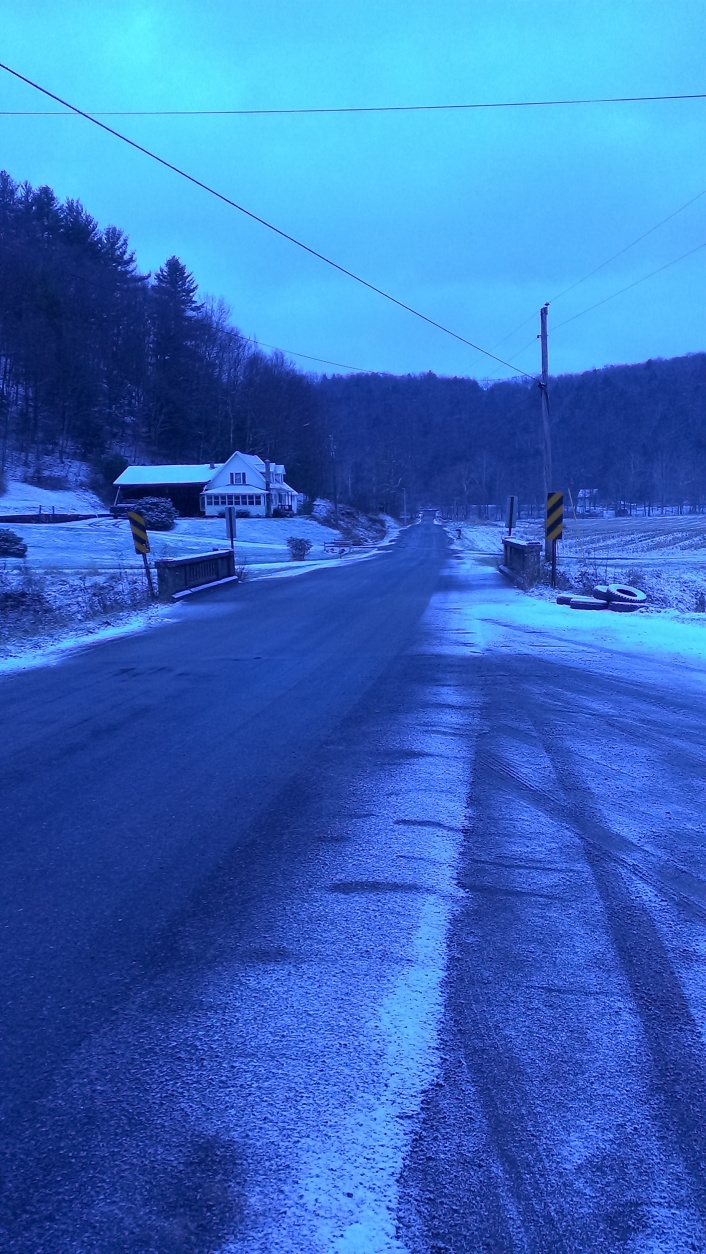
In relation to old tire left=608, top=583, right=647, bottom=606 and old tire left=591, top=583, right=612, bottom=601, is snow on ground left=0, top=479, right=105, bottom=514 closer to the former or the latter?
old tire left=591, top=583, right=612, bottom=601

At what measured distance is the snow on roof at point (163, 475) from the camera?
241ft

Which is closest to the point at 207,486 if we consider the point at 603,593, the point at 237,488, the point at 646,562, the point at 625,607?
the point at 237,488

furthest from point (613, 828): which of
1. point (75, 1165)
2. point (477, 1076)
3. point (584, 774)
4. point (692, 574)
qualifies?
point (692, 574)

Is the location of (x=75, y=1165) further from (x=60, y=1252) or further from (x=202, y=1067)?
(x=202, y=1067)

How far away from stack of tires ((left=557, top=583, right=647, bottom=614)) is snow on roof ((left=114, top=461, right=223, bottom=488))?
59358 millimetres

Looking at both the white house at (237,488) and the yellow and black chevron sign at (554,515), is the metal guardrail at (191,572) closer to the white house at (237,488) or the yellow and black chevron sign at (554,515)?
the yellow and black chevron sign at (554,515)

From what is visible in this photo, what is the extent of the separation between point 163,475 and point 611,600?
61085mm

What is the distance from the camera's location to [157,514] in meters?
58.4

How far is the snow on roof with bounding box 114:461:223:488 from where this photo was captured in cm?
7354

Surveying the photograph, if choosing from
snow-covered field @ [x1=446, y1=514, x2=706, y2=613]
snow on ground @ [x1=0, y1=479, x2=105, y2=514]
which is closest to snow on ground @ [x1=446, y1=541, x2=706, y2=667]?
snow-covered field @ [x1=446, y1=514, x2=706, y2=613]

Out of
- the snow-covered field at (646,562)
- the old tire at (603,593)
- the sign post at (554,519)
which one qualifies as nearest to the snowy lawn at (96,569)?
the old tire at (603,593)

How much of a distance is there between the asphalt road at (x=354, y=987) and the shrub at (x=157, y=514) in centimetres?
5040

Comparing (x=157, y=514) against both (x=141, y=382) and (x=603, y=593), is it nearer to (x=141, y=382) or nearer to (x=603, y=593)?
(x=141, y=382)

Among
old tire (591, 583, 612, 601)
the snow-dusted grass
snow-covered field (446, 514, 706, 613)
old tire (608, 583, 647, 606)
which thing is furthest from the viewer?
snow-covered field (446, 514, 706, 613)
